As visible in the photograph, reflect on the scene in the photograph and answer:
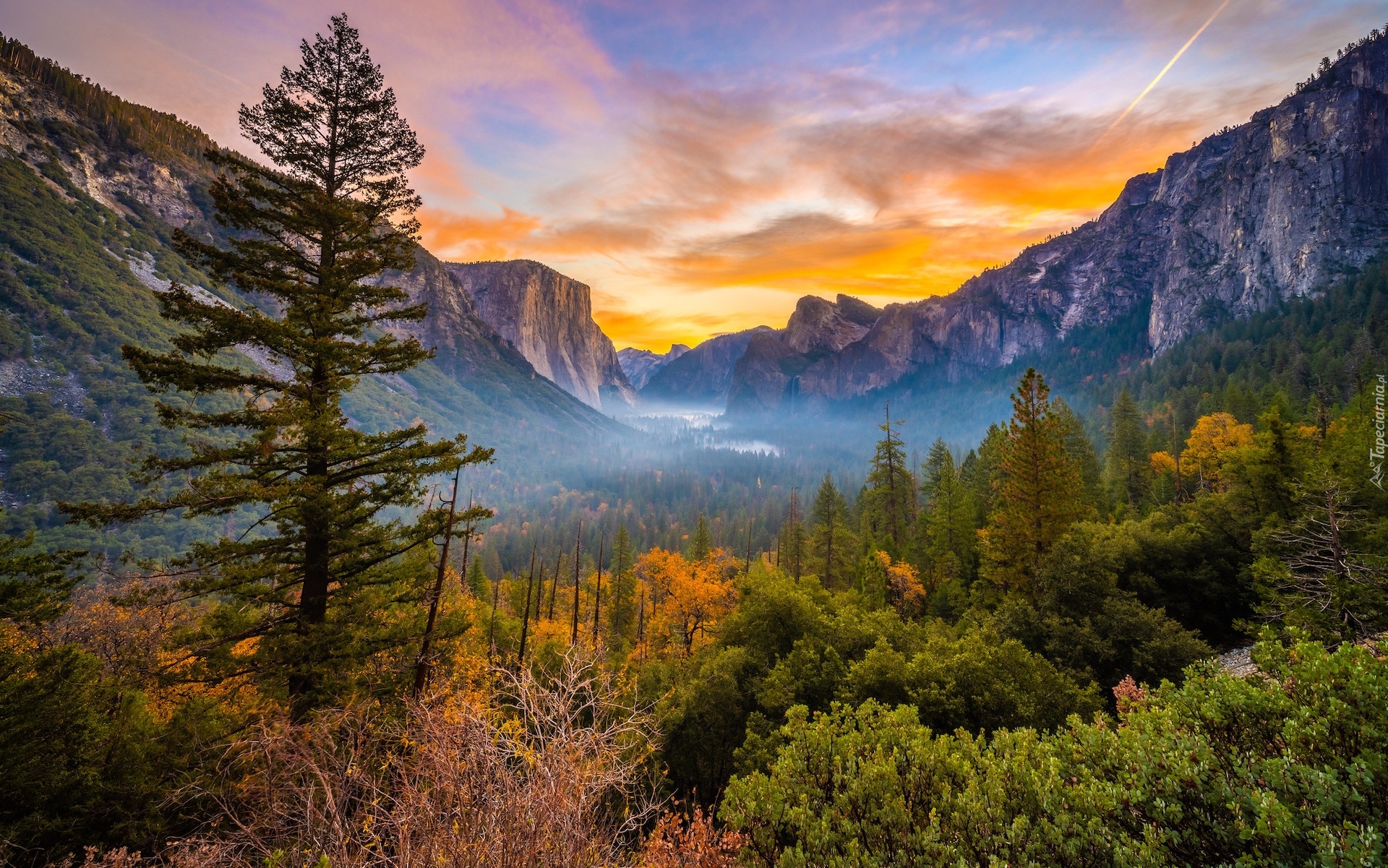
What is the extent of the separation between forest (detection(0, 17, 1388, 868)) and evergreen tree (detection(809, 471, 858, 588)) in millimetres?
18321

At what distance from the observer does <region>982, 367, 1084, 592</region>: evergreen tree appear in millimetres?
21578

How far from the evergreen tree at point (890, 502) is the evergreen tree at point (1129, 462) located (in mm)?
21234

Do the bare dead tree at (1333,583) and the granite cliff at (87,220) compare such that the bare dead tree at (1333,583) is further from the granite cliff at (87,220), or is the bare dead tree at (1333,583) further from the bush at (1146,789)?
the granite cliff at (87,220)

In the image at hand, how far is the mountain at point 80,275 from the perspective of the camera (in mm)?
84125

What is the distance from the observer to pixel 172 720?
13.7 m

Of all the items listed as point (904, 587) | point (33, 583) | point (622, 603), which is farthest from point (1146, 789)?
point (622, 603)

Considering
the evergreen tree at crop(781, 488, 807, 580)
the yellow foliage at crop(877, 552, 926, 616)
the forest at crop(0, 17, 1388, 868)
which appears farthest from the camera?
the evergreen tree at crop(781, 488, 807, 580)

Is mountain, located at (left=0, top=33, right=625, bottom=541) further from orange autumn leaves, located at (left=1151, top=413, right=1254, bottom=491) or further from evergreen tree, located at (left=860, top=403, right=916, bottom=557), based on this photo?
orange autumn leaves, located at (left=1151, top=413, right=1254, bottom=491)

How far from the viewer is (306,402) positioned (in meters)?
10.1

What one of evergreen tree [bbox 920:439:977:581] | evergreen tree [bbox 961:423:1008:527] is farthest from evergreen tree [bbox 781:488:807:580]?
evergreen tree [bbox 961:423:1008:527]

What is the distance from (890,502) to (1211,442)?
3264 cm

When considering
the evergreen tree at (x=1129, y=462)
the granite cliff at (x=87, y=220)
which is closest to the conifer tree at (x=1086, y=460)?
the evergreen tree at (x=1129, y=462)

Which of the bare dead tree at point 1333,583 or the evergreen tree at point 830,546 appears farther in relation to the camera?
the evergreen tree at point 830,546

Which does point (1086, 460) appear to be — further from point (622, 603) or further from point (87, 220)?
point (87, 220)
